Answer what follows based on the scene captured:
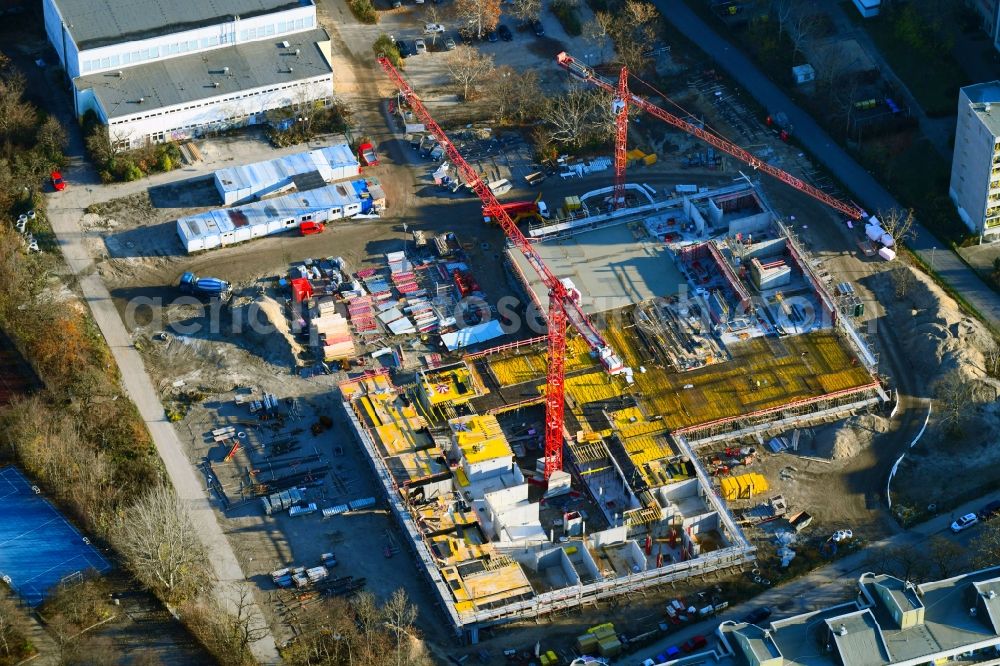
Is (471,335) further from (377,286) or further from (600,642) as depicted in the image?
(600,642)

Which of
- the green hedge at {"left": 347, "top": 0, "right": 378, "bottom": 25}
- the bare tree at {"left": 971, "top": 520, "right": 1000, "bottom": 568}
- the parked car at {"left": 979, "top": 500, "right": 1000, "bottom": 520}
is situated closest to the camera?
the bare tree at {"left": 971, "top": 520, "right": 1000, "bottom": 568}

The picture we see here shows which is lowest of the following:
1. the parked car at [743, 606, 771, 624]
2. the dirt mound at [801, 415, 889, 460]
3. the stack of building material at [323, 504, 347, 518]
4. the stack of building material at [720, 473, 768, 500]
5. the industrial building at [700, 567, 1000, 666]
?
the industrial building at [700, 567, 1000, 666]

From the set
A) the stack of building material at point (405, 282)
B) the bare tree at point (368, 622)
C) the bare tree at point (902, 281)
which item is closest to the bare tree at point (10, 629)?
Result: the bare tree at point (368, 622)

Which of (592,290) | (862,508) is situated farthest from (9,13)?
(862,508)

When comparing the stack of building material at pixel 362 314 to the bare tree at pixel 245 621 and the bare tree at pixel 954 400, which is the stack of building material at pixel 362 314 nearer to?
the bare tree at pixel 245 621

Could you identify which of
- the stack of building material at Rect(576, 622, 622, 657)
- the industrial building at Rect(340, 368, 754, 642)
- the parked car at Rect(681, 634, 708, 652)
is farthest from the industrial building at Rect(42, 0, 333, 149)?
the parked car at Rect(681, 634, 708, 652)

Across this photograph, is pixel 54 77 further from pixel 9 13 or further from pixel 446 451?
pixel 446 451

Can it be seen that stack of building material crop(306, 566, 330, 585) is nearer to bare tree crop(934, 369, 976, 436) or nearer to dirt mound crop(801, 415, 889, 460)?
dirt mound crop(801, 415, 889, 460)
